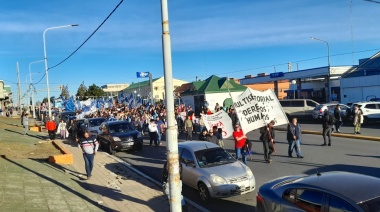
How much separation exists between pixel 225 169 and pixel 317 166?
428cm

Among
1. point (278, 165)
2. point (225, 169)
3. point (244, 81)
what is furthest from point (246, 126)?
point (244, 81)

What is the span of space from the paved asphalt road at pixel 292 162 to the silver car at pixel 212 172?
33 cm

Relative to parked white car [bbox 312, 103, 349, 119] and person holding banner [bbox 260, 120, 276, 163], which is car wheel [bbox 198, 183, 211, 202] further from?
parked white car [bbox 312, 103, 349, 119]

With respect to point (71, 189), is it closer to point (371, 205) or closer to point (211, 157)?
point (211, 157)

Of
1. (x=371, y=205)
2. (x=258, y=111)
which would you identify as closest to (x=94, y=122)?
(x=258, y=111)

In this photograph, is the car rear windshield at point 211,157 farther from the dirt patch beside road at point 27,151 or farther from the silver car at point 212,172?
the dirt patch beside road at point 27,151

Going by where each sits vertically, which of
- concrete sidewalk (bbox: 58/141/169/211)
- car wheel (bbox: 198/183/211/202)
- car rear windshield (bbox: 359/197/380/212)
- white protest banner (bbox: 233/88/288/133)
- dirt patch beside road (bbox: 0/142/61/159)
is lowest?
concrete sidewalk (bbox: 58/141/169/211)

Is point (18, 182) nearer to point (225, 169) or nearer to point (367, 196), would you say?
point (225, 169)

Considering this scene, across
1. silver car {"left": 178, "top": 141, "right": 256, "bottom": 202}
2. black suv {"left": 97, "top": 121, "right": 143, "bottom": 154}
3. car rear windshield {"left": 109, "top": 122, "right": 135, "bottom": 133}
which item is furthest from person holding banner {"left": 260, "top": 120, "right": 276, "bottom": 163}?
car rear windshield {"left": 109, "top": 122, "right": 135, "bottom": 133}

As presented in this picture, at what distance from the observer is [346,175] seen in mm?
5988

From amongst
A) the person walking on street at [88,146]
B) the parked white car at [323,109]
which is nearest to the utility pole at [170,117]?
the person walking on street at [88,146]

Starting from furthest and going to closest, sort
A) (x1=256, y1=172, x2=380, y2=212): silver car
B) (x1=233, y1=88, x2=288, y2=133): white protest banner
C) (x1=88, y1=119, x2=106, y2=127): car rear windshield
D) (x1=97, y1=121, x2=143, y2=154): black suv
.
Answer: (x1=88, y1=119, x2=106, y2=127): car rear windshield → (x1=97, y1=121, x2=143, y2=154): black suv → (x1=233, y1=88, x2=288, y2=133): white protest banner → (x1=256, y1=172, x2=380, y2=212): silver car

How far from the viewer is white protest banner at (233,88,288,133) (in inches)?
522

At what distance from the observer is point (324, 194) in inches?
215
